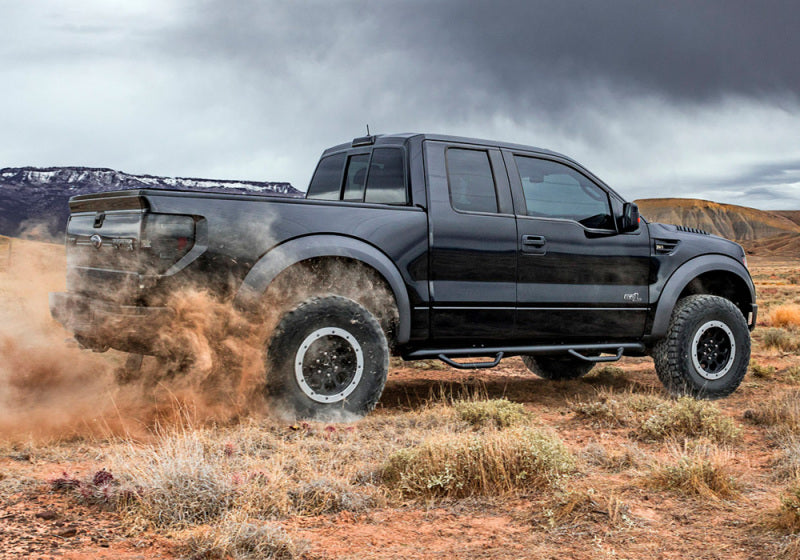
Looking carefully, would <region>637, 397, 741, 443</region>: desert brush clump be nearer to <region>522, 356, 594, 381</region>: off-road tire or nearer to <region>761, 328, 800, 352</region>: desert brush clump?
<region>522, 356, 594, 381</region>: off-road tire

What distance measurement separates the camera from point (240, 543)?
3385 millimetres

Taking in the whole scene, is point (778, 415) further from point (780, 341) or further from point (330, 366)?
point (780, 341)

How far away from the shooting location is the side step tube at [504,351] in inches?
249

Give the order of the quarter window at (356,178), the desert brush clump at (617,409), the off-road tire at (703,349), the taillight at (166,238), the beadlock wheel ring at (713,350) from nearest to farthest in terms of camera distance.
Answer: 1. the taillight at (166,238)
2. the desert brush clump at (617,409)
3. the quarter window at (356,178)
4. the off-road tire at (703,349)
5. the beadlock wheel ring at (713,350)

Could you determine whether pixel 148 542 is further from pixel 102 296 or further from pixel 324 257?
pixel 324 257

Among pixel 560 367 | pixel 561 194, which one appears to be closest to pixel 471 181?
pixel 561 194

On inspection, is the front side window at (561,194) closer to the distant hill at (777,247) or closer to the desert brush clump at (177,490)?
the desert brush clump at (177,490)

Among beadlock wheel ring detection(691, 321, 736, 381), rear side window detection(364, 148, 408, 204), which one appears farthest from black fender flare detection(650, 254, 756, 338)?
rear side window detection(364, 148, 408, 204)

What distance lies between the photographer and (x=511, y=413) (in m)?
5.94

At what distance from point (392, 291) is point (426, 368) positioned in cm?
427

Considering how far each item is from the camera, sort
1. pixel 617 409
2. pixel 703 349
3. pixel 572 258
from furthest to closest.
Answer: pixel 703 349 → pixel 572 258 → pixel 617 409

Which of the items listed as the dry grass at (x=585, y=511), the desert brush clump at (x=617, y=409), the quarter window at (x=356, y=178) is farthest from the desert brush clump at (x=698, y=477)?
the quarter window at (x=356, y=178)

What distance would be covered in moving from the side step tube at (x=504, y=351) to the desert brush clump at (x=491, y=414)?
0.35 meters

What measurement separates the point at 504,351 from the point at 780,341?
870cm
